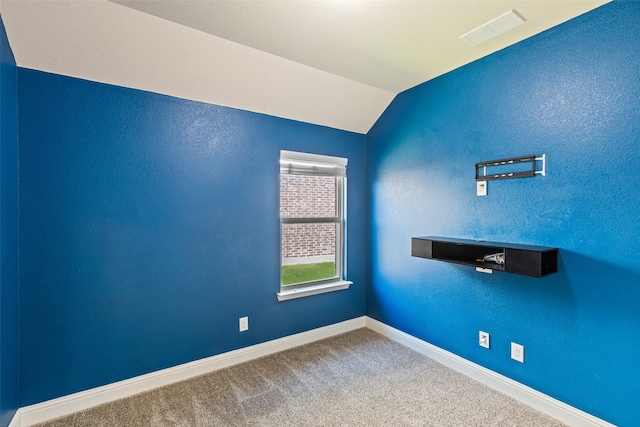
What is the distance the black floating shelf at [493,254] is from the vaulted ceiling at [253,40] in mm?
1475

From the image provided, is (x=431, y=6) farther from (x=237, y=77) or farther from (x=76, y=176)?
(x=76, y=176)

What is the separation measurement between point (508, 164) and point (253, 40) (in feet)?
6.90

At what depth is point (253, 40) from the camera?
2201 mm

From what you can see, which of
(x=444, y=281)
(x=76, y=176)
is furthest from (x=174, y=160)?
(x=444, y=281)

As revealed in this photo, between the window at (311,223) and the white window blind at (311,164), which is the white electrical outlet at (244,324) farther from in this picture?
the white window blind at (311,164)

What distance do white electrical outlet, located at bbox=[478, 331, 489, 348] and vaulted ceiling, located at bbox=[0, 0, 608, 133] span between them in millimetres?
2223

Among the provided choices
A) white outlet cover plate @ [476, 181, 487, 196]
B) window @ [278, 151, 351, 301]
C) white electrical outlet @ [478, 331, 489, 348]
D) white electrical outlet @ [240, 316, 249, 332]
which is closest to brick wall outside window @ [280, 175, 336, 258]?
window @ [278, 151, 351, 301]

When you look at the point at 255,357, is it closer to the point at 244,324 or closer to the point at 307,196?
the point at 244,324

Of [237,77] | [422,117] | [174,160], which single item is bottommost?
[174,160]

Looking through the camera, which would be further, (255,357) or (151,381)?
(255,357)

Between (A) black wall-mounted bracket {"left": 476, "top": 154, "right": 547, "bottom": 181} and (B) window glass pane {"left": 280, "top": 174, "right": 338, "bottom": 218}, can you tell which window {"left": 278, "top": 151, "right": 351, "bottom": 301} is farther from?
(A) black wall-mounted bracket {"left": 476, "top": 154, "right": 547, "bottom": 181}

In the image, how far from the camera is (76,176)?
2113 millimetres

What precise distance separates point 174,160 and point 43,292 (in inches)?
49.0

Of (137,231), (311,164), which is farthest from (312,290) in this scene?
(137,231)
